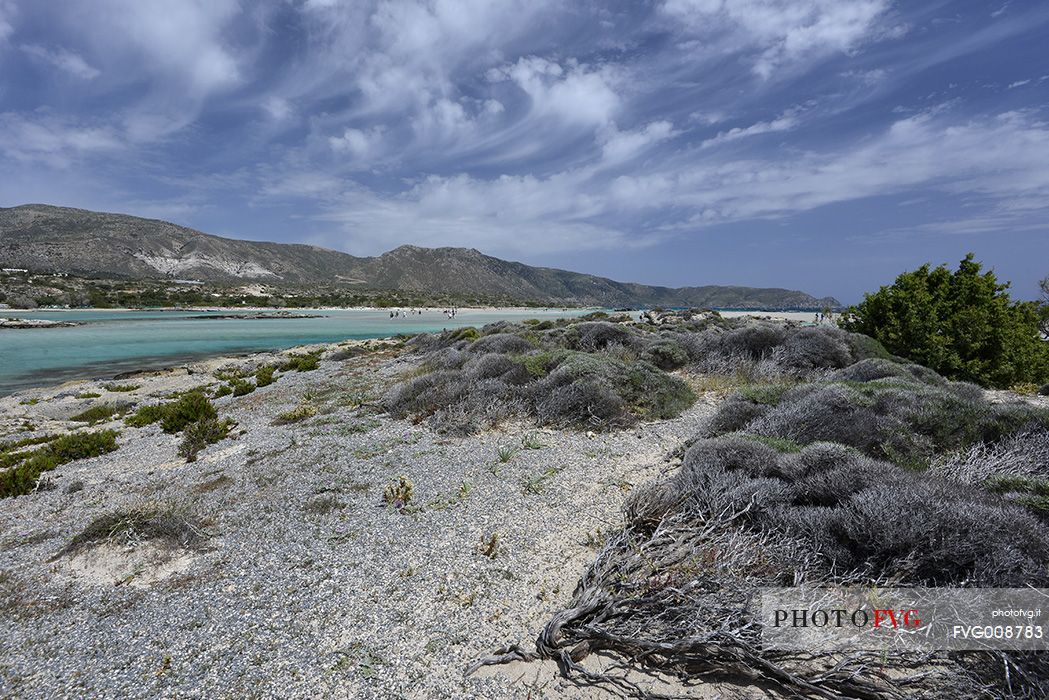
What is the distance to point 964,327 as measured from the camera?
12.3 metres

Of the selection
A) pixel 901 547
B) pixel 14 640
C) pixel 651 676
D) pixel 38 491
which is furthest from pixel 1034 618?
pixel 38 491

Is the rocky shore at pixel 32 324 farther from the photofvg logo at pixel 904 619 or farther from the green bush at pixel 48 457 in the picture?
the photofvg logo at pixel 904 619

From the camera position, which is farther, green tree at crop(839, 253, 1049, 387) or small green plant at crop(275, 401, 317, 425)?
green tree at crop(839, 253, 1049, 387)

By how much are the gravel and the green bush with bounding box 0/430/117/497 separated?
275 millimetres

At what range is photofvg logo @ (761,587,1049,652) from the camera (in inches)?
111

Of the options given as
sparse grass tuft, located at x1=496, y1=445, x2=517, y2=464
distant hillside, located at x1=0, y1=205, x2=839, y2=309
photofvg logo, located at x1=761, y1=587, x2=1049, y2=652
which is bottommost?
sparse grass tuft, located at x1=496, y1=445, x2=517, y2=464

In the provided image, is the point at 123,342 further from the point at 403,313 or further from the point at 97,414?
the point at 403,313

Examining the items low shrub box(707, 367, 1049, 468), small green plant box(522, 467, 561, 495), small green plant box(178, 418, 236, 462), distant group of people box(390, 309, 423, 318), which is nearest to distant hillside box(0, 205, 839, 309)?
distant group of people box(390, 309, 423, 318)

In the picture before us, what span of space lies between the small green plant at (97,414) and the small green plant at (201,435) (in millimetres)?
5300

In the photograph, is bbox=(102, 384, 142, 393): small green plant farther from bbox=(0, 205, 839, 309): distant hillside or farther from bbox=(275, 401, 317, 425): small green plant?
bbox=(0, 205, 839, 309): distant hillside

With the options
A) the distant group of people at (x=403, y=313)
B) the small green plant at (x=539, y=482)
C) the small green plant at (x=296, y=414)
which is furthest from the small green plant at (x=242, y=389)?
the distant group of people at (x=403, y=313)

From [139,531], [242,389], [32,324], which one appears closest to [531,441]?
[139,531]

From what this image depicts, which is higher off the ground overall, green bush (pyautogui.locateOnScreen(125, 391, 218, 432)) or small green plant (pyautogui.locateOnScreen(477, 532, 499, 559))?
small green plant (pyautogui.locateOnScreen(477, 532, 499, 559))

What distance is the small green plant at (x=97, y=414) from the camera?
1250cm
